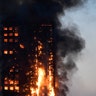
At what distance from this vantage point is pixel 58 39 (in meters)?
118

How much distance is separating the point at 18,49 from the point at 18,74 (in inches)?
275

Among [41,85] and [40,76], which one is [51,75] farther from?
[41,85]

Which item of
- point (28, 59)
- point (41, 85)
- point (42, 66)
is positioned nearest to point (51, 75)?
point (42, 66)

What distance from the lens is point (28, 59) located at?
386 ft

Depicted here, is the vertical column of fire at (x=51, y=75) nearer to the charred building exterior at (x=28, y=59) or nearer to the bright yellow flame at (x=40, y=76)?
the charred building exterior at (x=28, y=59)

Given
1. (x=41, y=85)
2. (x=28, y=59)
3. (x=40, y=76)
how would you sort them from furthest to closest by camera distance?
(x=40, y=76), (x=28, y=59), (x=41, y=85)

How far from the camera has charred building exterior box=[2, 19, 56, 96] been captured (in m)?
116

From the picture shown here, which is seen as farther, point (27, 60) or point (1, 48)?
point (1, 48)

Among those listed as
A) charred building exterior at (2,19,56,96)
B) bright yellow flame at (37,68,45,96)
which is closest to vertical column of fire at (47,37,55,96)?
charred building exterior at (2,19,56,96)

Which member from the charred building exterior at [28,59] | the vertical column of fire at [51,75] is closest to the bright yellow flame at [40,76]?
the charred building exterior at [28,59]

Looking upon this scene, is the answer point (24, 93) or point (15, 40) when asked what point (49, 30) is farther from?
point (24, 93)

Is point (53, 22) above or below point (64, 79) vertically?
above

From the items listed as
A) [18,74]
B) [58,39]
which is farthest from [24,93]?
[58,39]

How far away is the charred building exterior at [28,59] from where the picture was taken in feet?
381
